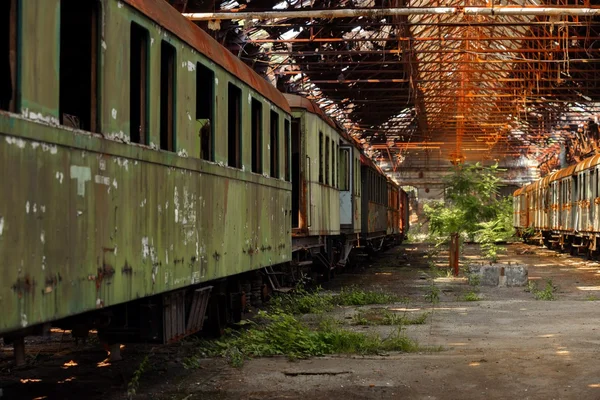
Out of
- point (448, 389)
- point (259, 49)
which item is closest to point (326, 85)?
point (259, 49)

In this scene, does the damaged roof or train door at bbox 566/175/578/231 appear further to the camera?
train door at bbox 566/175/578/231

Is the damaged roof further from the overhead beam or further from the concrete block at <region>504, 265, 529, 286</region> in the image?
the concrete block at <region>504, 265, 529, 286</region>

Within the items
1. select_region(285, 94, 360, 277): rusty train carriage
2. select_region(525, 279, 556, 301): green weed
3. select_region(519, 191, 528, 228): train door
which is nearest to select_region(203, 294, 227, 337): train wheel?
select_region(285, 94, 360, 277): rusty train carriage

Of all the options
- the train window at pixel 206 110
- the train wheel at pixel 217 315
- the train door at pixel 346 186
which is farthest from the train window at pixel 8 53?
the train door at pixel 346 186

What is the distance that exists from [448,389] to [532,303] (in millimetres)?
8407

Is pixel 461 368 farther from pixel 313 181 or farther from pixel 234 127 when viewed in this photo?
pixel 313 181

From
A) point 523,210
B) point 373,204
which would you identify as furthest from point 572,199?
point 523,210

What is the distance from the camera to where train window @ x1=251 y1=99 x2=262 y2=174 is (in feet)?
35.0

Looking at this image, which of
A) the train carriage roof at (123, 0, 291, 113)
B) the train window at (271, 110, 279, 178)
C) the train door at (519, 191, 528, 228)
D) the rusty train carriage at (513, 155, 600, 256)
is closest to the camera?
the train carriage roof at (123, 0, 291, 113)

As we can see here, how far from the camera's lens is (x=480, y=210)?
891 inches

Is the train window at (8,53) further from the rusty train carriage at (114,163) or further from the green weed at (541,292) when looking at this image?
the green weed at (541,292)

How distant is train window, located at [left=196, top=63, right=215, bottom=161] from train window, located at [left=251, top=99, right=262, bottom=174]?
1877mm

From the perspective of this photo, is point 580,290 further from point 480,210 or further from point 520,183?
point 520,183

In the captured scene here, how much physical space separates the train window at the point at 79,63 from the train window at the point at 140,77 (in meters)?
0.52
